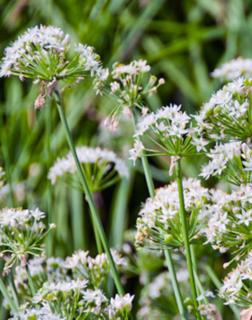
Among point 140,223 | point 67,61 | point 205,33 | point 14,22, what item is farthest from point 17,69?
point 14,22

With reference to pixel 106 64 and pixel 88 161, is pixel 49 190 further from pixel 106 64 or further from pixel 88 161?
pixel 106 64

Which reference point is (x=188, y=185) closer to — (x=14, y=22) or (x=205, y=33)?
(x=205, y=33)

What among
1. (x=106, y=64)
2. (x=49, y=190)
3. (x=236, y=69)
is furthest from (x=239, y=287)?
(x=106, y=64)

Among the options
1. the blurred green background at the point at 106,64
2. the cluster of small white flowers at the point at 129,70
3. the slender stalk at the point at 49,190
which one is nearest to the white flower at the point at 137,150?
the cluster of small white flowers at the point at 129,70

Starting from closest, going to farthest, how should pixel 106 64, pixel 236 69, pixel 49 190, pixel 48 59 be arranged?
pixel 48 59, pixel 49 190, pixel 236 69, pixel 106 64

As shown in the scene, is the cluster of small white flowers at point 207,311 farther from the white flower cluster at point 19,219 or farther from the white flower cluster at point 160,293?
the white flower cluster at point 160,293

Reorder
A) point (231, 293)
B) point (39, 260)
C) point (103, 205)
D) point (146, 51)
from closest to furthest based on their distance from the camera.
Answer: point (231, 293)
point (39, 260)
point (103, 205)
point (146, 51)
